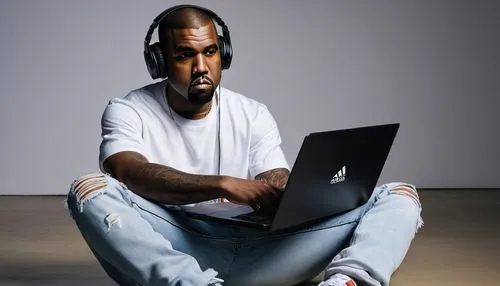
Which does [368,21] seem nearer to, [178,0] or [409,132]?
[409,132]

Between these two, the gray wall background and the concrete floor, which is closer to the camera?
the concrete floor

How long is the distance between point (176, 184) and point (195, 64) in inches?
15.2

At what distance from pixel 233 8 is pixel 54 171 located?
1.20 m

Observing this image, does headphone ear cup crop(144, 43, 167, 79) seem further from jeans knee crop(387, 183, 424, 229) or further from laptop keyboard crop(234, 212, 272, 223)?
jeans knee crop(387, 183, 424, 229)

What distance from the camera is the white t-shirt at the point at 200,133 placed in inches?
96.7

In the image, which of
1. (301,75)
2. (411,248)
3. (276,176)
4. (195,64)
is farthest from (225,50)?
(301,75)

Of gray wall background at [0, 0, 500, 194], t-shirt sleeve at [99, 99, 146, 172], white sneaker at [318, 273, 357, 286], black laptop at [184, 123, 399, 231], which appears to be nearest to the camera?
black laptop at [184, 123, 399, 231]

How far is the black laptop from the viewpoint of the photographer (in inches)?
78.0

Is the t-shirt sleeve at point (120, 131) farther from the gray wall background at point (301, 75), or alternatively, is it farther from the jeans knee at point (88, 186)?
the gray wall background at point (301, 75)

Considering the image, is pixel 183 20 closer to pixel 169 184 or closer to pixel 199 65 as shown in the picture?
pixel 199 65

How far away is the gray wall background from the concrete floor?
1.21 ft

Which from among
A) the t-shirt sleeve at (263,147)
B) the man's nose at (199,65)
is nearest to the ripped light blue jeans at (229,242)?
the t-shirt sleeve at (263,147)

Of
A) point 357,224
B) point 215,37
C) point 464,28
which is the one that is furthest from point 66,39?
point 357,224

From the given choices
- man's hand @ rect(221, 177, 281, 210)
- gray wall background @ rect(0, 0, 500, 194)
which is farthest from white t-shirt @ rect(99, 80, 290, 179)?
gray wall background @ rect(0, 0, 500, 194)
